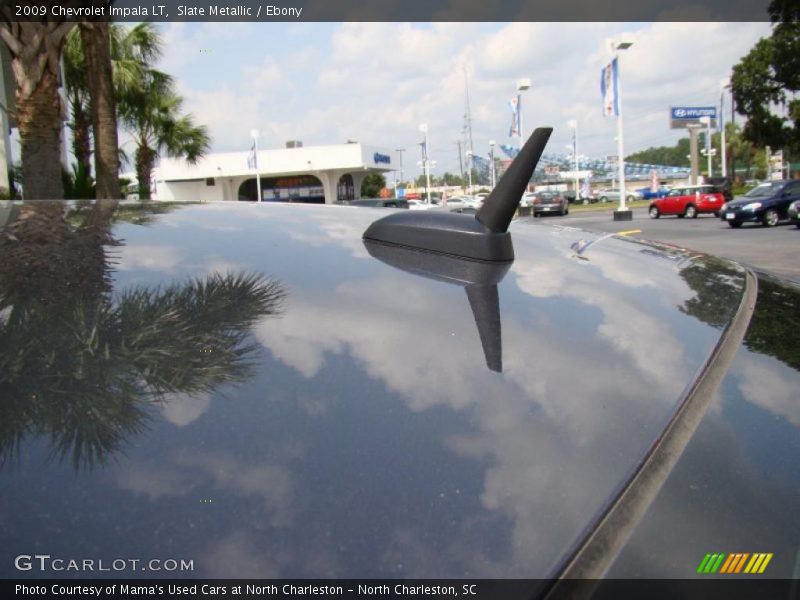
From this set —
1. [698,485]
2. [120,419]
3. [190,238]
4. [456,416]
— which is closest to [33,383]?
[120,419]

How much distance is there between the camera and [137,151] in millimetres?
23141

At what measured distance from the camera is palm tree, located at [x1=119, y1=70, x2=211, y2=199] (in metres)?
21.2

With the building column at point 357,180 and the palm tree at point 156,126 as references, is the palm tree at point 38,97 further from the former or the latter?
the building column at point 357,180

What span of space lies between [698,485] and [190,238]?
4.07 ft

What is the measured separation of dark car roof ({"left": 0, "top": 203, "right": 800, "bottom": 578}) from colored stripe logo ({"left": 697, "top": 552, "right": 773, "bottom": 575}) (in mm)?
49

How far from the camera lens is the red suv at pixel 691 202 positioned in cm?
2627

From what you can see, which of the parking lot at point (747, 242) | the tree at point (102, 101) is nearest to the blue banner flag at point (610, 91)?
the parking lot at point (747, 242)

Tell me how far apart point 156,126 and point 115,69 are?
11.3ft

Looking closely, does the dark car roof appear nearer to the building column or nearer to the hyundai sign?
the building column

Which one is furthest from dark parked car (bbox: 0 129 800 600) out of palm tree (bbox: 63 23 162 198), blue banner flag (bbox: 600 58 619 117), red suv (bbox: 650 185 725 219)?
red suv (bbox: 650 185 725 219)

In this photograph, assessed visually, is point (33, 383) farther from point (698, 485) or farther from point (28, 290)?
point (698, 485)

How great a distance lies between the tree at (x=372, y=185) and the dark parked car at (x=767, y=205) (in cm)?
4628

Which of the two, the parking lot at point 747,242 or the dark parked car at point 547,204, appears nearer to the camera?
the parking lot at point 747,242

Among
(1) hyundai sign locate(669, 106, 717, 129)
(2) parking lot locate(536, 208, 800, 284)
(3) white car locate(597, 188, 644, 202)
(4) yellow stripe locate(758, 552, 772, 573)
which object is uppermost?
(1) hyundai sign locate(669, 106, 717, 129)
